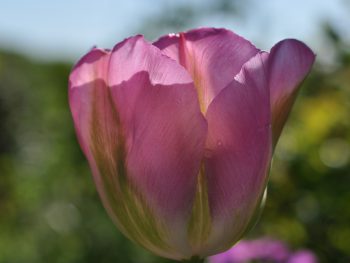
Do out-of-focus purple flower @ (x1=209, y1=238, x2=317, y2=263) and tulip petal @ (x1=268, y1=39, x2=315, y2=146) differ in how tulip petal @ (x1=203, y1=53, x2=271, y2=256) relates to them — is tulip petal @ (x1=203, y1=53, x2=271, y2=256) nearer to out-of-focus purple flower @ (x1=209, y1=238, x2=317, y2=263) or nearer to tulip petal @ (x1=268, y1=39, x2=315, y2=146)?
tulip petal @ (x1=268, y1=39, x2=315, y2=146)

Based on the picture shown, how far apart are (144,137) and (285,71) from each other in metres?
0.13

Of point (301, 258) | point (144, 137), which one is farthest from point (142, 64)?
point (301, 258)

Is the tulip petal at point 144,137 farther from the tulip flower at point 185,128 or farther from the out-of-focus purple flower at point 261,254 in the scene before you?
the out-of-focus purple flower at point 261,254

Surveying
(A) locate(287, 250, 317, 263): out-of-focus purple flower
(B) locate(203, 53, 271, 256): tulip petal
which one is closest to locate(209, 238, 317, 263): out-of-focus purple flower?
(A) locate(287, 250, 317, 263): out-of-focus purple flower

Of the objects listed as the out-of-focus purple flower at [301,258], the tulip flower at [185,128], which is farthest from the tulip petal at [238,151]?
the out-of-focus purple flower at [301,258]

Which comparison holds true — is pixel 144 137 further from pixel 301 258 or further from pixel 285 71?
pixel 301 258

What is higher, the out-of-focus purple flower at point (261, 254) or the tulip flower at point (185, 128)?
the tulip flower at point (185, 128)

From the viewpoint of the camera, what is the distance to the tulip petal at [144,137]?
26.9 inches

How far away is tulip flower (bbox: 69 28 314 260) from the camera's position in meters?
0.68

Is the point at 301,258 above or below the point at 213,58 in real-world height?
below

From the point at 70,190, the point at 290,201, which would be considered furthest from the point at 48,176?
the point at 290,201

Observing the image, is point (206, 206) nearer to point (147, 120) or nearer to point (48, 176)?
point (147, 120)

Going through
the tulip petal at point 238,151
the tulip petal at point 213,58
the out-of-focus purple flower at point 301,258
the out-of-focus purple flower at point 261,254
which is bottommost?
the out-of-focus purple flower at point 261,254

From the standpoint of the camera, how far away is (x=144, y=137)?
2.28 feet
